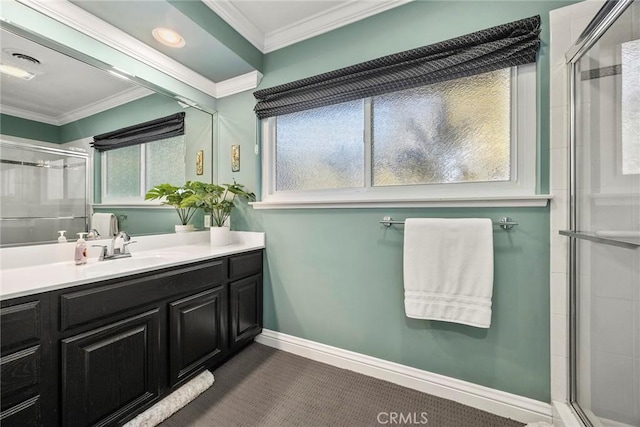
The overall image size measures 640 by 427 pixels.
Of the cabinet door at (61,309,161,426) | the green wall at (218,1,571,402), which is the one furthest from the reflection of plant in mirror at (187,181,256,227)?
the cabinet door at (61,309,161,426)

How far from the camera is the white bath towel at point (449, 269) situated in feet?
4.48

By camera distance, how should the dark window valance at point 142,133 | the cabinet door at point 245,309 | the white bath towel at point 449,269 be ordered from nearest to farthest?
the white bath towel at point 449,269, the dark window valance at point 142,133, the cabinet door at point 245,309

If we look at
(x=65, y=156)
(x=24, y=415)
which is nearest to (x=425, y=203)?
(x=24, y=415)

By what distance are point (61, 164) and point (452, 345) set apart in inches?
95.9

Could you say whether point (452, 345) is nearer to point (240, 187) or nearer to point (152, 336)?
point (152, 336)

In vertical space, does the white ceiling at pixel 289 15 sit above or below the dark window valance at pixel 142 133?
above

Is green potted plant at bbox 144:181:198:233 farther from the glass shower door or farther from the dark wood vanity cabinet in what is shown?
the glass shower door

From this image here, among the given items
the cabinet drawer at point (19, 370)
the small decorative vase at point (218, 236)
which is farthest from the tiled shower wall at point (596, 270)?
the cabinet drawer at point (19, 370)

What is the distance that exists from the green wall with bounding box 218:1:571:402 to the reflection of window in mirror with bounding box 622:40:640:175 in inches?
10.1

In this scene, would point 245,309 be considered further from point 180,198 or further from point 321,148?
point 321,148

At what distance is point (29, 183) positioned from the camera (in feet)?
4.22

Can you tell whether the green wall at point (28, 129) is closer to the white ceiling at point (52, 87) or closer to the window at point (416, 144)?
the white ceiling at point (52, 87)

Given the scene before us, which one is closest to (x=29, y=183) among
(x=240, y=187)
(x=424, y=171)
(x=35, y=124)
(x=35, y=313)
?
(x=35, y=124)

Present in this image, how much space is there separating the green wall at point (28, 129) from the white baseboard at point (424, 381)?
6.16ft
